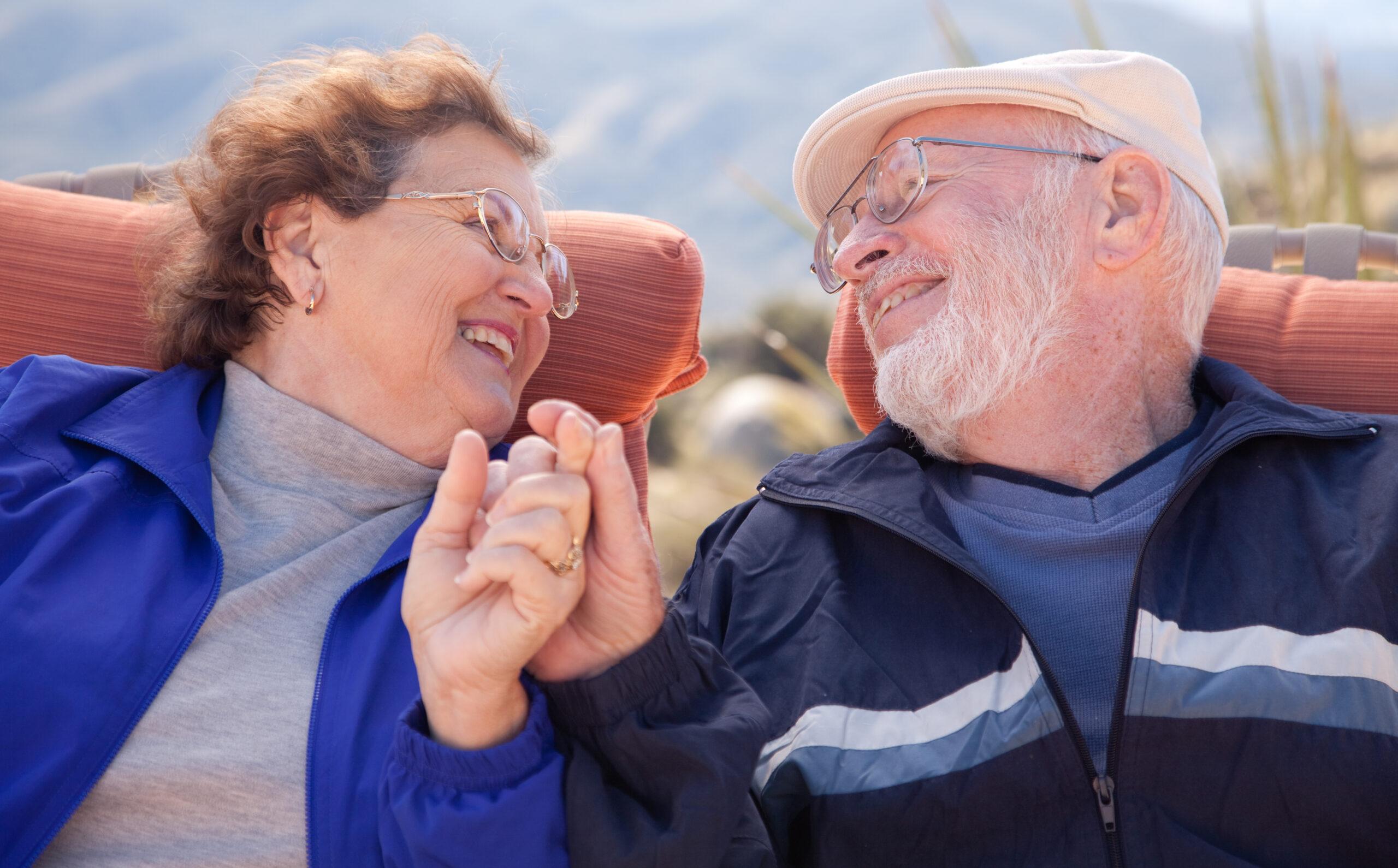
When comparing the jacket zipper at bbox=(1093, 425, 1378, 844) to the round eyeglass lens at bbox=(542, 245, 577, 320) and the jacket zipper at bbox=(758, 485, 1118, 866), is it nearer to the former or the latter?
the jacket zipper at bbox=(758, 485, 1118, 866)

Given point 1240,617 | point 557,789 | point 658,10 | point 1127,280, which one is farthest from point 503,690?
point 658,10

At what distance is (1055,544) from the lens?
1.74 m

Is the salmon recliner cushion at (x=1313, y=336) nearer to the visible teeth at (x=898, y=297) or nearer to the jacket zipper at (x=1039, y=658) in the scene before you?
the visible teeth at (x=898, y=297)

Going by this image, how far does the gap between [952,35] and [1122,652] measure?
90.9 inches

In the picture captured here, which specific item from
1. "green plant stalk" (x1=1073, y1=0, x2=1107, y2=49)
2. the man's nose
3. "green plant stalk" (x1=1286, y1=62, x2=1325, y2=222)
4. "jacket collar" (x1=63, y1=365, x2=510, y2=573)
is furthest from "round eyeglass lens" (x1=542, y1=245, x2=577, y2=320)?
"green plant stalk" (x1=1286, y1=62, x2=1325, y2=222)

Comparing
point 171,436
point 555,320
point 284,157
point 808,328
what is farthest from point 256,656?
point 808,328

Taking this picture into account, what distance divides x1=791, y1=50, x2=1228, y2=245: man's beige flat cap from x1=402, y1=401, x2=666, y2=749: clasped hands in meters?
1.25

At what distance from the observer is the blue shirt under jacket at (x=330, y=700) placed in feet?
3.99

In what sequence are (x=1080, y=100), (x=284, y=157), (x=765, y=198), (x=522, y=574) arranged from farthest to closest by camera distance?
(x=765, y=198) < (x=1080, y=100) < (x=284, y=157) < (x=522, y=574)

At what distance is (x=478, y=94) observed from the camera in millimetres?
2021

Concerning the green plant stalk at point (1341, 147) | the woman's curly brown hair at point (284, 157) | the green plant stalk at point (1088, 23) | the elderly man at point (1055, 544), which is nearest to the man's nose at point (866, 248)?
the elderly man at point (1055, 544)

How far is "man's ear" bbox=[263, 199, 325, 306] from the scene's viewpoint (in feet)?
6.18

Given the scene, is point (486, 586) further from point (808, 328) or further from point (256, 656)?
point (808, 328)

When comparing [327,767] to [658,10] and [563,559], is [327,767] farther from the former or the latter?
[658,10]
